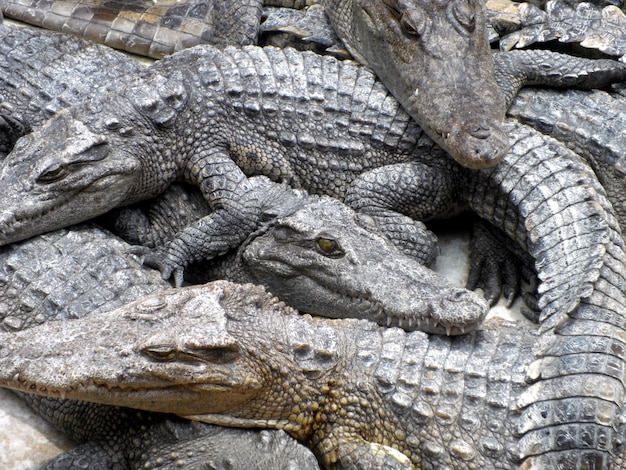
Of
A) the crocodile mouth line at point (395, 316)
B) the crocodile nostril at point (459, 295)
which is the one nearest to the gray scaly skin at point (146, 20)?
the crocodile mouth line at point (395, 316)

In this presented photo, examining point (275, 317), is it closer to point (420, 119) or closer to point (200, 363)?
point (200, 363)

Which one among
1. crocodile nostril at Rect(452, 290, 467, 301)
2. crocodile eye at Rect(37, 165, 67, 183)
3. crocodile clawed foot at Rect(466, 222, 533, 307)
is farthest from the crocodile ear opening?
crocodile eye at Rect(37, 165, 67, 183)

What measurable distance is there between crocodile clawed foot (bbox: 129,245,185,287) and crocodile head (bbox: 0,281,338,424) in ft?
1.99

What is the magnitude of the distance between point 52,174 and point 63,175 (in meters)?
0.04

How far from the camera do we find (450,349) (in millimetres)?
2828

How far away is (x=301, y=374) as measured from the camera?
9.01 feet

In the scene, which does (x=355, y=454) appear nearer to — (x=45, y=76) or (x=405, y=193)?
(x=405, y=193)

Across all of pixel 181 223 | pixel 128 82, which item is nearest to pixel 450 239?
pixel 181 223

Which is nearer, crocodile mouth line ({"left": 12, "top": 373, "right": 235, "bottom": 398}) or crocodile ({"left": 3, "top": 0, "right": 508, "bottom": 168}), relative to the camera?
crocodile mouth line ({"left": 12, "top": 373, "right": 235, "bottom": 398})

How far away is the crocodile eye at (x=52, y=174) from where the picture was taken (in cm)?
330

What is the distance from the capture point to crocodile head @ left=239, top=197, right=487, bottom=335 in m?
2.89

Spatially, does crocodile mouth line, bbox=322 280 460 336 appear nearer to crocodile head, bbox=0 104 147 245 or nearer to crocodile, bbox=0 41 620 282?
crocodile, bbox=0 41 620 282

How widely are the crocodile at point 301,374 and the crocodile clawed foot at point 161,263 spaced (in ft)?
1.89

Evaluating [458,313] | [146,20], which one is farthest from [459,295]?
[146,20]
